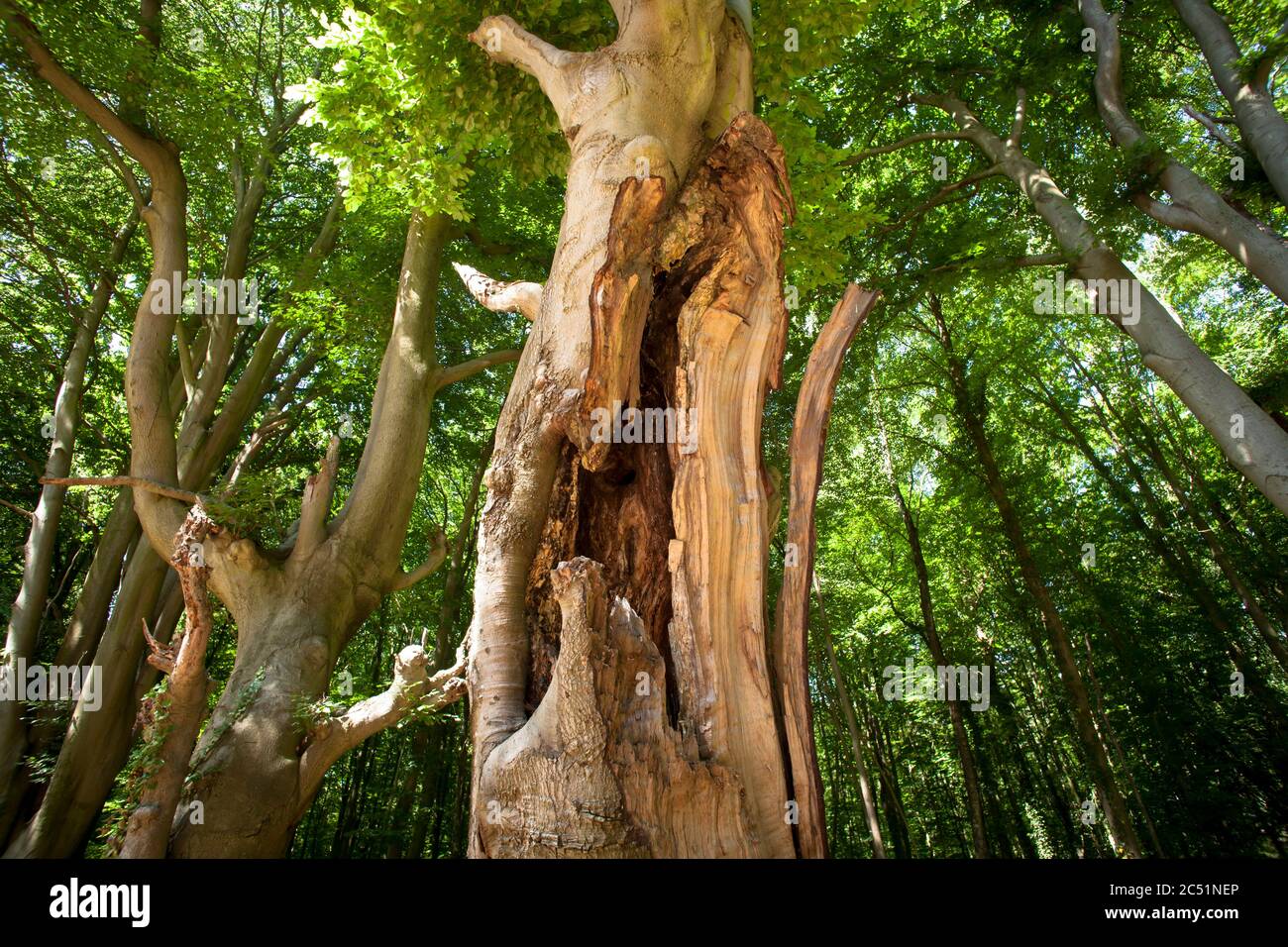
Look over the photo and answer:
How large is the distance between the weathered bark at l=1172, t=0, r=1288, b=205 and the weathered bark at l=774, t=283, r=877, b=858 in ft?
20.4

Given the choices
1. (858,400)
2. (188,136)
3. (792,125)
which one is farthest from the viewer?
(858,400)

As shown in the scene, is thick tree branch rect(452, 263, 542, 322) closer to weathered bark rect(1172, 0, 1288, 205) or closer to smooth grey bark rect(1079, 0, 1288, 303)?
smooth grey bark rect(1079, 0, 1288, 303)

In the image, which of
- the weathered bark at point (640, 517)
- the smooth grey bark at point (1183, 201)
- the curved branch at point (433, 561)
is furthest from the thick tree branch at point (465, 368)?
the smooth grey bark at point (1183, 201)

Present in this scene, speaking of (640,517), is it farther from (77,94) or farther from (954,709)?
(954,709)

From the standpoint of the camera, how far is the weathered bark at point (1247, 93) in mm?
6387

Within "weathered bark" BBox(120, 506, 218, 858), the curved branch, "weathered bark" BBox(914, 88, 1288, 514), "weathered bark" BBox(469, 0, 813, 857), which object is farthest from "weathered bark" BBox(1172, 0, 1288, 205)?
"weathered bark" BBox(120, 506, 218, 858)

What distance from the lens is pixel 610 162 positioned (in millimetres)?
3264

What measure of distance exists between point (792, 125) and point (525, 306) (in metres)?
3.12

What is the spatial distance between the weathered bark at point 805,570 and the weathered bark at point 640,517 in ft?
0.29

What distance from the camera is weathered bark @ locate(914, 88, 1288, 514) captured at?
5.45 metres

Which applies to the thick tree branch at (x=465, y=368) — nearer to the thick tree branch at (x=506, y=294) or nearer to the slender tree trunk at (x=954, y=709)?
the thick tree branch at (x=506, y=294)

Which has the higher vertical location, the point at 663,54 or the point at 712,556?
the point at 663,54

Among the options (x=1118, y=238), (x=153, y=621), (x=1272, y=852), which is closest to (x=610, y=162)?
(x=153, y=621)
